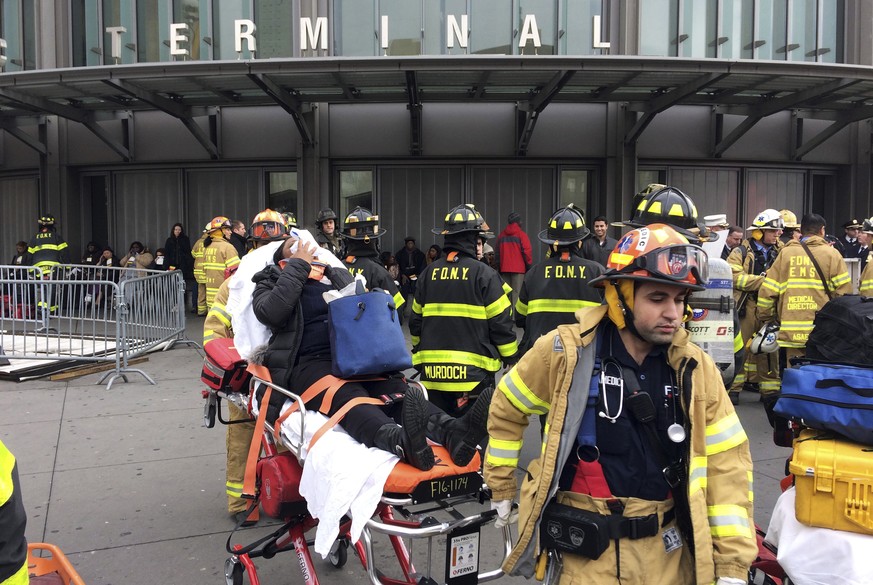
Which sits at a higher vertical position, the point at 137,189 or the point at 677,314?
the point at 137,189

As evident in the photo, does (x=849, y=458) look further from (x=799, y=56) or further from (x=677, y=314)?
(x=799, y=56)

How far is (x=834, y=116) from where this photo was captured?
49.5 feet

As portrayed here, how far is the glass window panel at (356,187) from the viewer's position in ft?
48.9

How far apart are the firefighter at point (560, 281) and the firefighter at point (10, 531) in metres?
3.68

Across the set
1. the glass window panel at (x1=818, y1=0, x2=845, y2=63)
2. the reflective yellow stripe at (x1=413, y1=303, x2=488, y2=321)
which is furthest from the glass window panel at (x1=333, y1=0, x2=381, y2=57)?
the reflective yellow stripe at (x1=413, y1=303, x2=488, y2=321)

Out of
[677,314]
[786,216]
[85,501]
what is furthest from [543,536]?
[786,216]

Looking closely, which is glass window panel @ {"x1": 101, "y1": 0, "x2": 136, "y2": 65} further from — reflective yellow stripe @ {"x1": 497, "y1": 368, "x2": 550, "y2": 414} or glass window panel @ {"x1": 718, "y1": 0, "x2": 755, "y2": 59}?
reflective yellow stripe @ {"x1": 497, "y1": 368, "x2": 550, "y2": 414}

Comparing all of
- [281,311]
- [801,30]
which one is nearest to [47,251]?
[281,311]

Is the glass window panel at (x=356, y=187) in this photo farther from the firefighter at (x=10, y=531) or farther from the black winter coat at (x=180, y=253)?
→ the firefighter at (x=10, y=531)

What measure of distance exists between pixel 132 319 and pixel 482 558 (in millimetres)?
6395

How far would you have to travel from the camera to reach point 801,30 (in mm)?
15070

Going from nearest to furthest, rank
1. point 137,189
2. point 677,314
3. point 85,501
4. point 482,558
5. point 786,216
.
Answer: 1. point 677,314
2. point 482,558
3. point 85,501
4. point 786,216
5. point 137,189

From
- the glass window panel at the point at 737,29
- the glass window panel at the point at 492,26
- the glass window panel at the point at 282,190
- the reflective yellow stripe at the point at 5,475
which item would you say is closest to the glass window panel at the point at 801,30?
the glass window panel at the point at 737,29

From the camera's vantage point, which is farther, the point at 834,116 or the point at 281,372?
the point at 834,116
